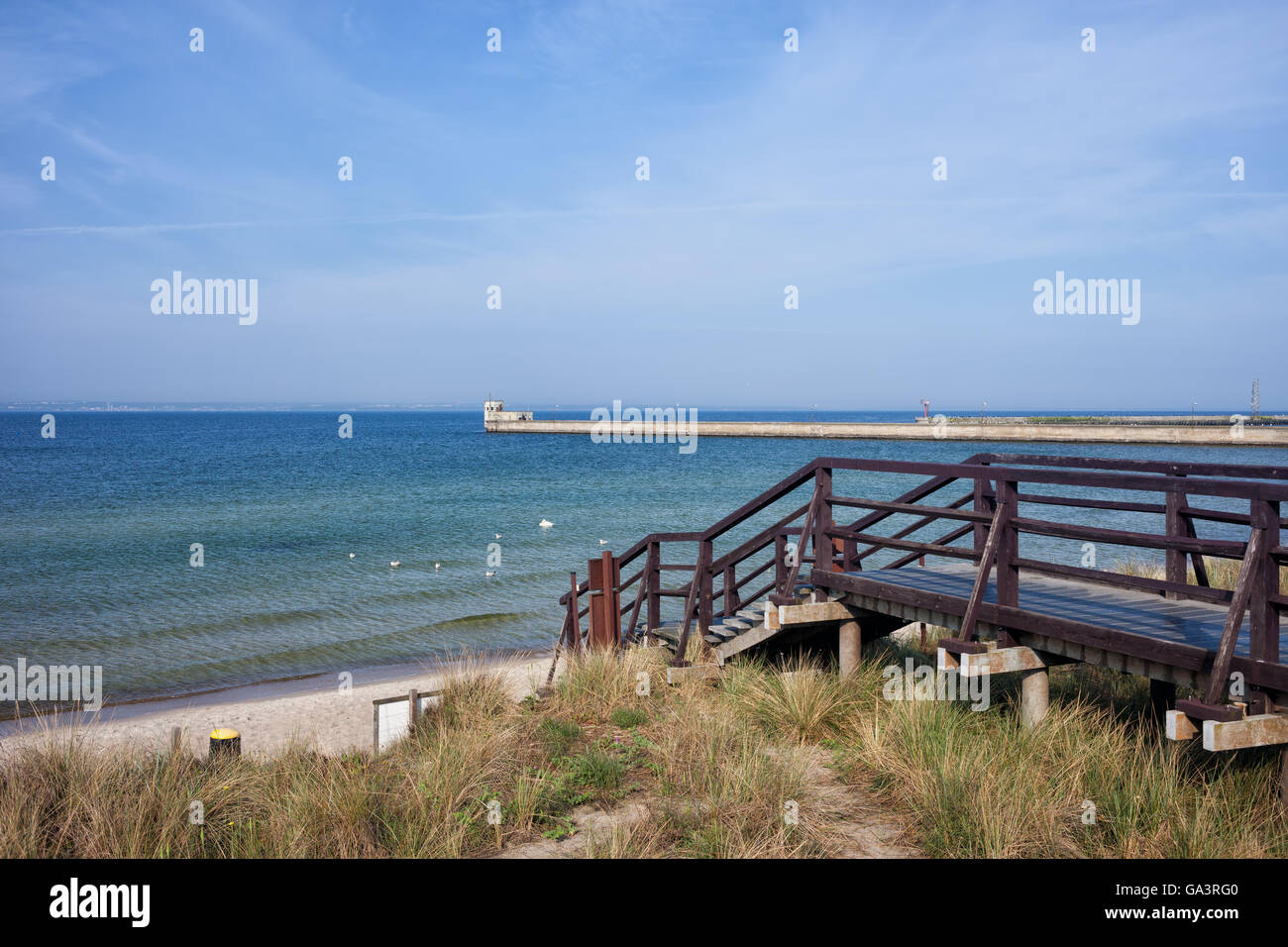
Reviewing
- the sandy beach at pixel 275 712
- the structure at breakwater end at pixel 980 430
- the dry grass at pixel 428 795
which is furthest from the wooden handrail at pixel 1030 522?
the structure at breakwater end at pixel 980 430

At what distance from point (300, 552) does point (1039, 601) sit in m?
24.7

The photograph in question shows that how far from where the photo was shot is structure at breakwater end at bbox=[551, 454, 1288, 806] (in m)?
4.61

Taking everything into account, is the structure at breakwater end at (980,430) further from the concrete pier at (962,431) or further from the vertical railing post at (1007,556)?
the vertical railing post at (1007,556)

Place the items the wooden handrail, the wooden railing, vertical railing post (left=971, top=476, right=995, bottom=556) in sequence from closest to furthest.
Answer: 1. the wooden railing
2. the wooden handrail
3. vertical railing post (left=971, top=476, right=995, bottom=556)

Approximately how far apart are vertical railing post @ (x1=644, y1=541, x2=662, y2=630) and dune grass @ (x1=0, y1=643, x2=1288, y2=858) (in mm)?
3308

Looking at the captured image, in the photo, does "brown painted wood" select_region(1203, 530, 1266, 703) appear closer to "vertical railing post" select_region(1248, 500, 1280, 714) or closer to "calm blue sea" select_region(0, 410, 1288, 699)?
"vertical railing post" select_region(1248, 500, 1280, 714)

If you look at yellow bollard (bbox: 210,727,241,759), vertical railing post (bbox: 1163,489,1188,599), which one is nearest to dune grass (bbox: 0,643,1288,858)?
yellow bollard (bbox: 210,727,241,759)

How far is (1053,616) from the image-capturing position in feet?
20.1

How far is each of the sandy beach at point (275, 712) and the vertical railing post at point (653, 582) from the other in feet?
5.52

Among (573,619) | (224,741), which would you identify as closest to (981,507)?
(573,619)

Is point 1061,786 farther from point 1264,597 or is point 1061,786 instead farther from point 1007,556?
point 1007,556

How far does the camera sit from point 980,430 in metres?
86.4

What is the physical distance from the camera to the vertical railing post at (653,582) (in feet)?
33.6

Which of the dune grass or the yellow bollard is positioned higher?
the dune grass
